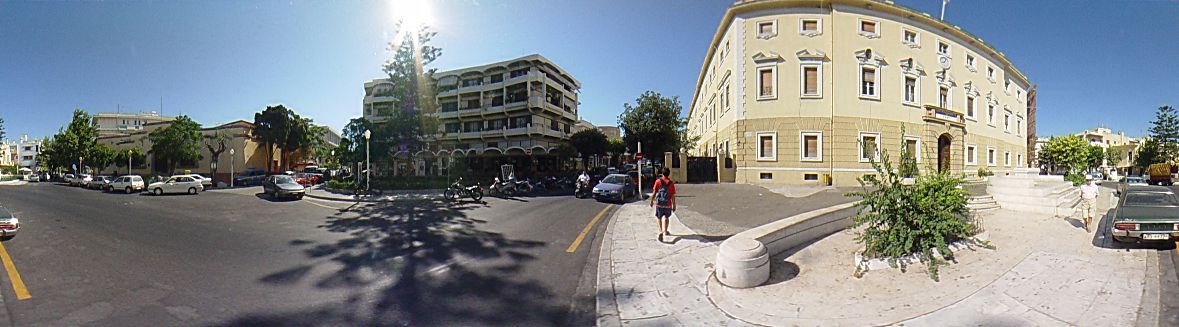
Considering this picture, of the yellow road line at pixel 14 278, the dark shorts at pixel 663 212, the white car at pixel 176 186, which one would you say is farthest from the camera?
the white car at pixel 176 186

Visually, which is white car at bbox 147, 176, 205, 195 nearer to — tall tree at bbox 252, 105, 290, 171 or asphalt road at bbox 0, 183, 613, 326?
tall tree at bbox 252, 105, 290, 171

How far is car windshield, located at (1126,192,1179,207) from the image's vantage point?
6.66 m

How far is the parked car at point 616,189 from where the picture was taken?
1366 cm

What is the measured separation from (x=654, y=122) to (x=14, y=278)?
25.0 meters

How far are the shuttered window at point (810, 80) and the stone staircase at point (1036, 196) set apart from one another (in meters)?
8.76

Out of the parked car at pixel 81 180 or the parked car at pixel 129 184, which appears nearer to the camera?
the parked car at pixel 129 184

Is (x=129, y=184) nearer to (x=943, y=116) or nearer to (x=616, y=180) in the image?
(x=616, y=180)

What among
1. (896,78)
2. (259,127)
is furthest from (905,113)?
(259,127)

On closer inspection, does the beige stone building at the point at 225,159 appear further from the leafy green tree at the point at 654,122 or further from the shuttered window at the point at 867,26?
the shuttered window at the point at 867,26

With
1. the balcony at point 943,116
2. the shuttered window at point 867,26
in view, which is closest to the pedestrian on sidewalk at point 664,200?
the shuttered window at point 867,26

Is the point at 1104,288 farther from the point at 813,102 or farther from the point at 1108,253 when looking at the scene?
the point at 813,102

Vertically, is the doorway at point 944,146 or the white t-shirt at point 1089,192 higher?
the doorway at point 944,146

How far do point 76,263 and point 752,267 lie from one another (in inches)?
356

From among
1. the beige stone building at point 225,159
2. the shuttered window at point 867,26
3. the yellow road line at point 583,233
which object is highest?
the shuttered window at point 867,26
